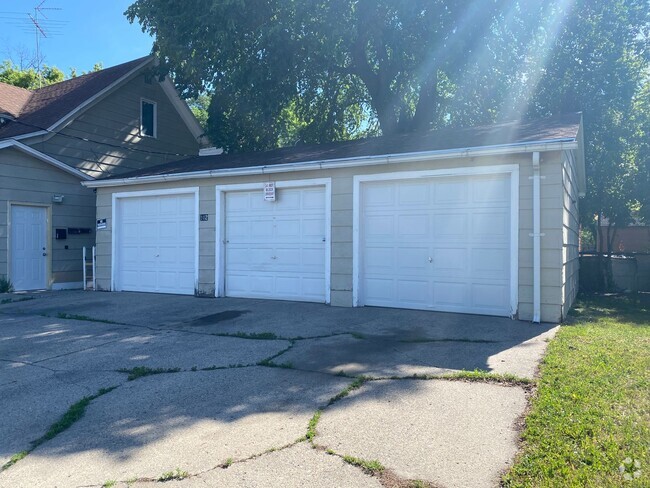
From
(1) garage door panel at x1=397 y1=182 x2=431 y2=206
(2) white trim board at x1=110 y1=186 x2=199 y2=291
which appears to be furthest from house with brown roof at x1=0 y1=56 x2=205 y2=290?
(1) garage door panel at x1=397 y1=182 x2=431 y2=206

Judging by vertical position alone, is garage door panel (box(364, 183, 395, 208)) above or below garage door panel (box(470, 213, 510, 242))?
above

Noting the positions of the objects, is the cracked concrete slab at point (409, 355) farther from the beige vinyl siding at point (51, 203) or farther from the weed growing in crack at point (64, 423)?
the beige vinyl siding at point (51, 203)

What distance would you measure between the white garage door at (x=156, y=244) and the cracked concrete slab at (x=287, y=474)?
856cm

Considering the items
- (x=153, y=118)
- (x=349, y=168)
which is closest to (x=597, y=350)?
(x=349, y=168)

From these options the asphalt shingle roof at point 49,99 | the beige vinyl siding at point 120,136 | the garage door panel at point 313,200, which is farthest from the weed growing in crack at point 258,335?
the asphalt shingle roof at point 49,99

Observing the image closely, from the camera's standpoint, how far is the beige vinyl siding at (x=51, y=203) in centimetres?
1255

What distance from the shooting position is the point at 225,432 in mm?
4004

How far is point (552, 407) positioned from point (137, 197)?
11.0 metres

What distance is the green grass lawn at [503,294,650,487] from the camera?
10.4 feet

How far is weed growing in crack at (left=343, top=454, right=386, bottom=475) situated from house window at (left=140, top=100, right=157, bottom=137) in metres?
15.6

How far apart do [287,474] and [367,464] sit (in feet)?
1.75

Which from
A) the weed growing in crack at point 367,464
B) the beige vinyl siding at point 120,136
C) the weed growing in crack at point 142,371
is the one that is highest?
the beige vinyl siding at point 120,136

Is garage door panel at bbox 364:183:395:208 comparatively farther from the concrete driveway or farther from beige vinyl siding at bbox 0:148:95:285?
beige vinyl siding at bbox 0:148:95:285

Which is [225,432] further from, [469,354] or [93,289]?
[93,289]
